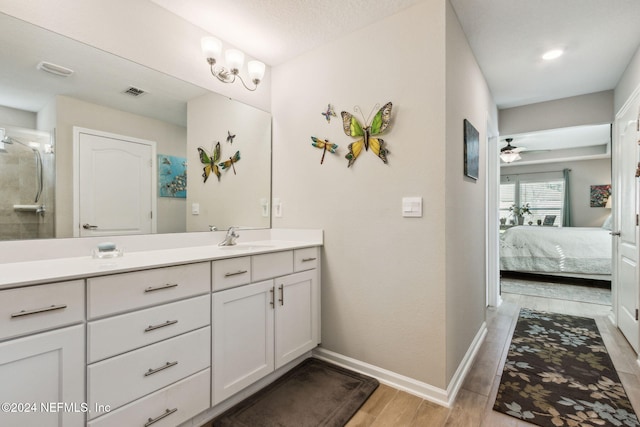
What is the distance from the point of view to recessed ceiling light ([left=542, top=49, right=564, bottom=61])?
245 centimetres

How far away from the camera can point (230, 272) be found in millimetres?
1658

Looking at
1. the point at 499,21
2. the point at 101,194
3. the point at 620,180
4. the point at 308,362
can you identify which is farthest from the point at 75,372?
Answer: the point at 620,180

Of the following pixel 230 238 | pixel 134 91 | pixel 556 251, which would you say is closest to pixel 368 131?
pixel 230 238

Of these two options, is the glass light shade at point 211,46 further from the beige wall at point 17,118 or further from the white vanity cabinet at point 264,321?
the white vanity cabinet at point 264,321

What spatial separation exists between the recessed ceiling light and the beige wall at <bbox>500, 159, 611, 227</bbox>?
6.41 meters

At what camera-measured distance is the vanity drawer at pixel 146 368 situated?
117 cm

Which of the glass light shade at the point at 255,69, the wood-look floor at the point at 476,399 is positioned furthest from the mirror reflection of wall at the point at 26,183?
the wood-look floor at the point at 476,399

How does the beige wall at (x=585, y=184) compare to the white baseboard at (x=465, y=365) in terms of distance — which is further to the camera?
the beige wall at (x=585, y=184)

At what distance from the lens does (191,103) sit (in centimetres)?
209

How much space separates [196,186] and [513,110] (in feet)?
12.7

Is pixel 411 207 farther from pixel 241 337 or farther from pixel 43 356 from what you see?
pixel 43 356

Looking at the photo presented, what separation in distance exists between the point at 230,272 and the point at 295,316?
663 millimetres

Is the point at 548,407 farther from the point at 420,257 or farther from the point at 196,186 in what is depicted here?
the point at 196,186

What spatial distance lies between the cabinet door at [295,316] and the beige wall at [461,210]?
933 mm
